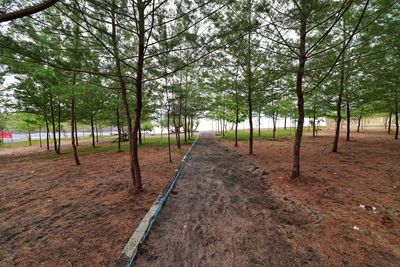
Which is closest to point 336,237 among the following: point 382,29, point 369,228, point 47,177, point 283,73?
point 369,228

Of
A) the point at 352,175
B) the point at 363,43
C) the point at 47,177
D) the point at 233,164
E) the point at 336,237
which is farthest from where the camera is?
the point at 233,164

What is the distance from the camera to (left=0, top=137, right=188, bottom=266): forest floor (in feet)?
8.31

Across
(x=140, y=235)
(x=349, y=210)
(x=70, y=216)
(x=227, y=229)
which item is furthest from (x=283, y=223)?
(x=70, y=216)

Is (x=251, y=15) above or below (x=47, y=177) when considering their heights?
above

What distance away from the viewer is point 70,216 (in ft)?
12.0

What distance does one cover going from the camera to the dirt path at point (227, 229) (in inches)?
93.0

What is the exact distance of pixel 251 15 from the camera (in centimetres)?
439

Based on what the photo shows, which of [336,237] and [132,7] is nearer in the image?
[336,237]

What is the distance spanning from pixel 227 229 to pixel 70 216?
327 cm

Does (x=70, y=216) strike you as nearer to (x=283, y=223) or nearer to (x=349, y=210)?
(x=283, y=223)

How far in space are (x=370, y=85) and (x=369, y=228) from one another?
8.53 m

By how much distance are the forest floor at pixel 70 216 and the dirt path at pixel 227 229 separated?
2.01 feet

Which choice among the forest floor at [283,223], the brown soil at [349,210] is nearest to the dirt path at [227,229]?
the forest floor at [283,223]

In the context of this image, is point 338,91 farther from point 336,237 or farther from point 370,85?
point 336,237
